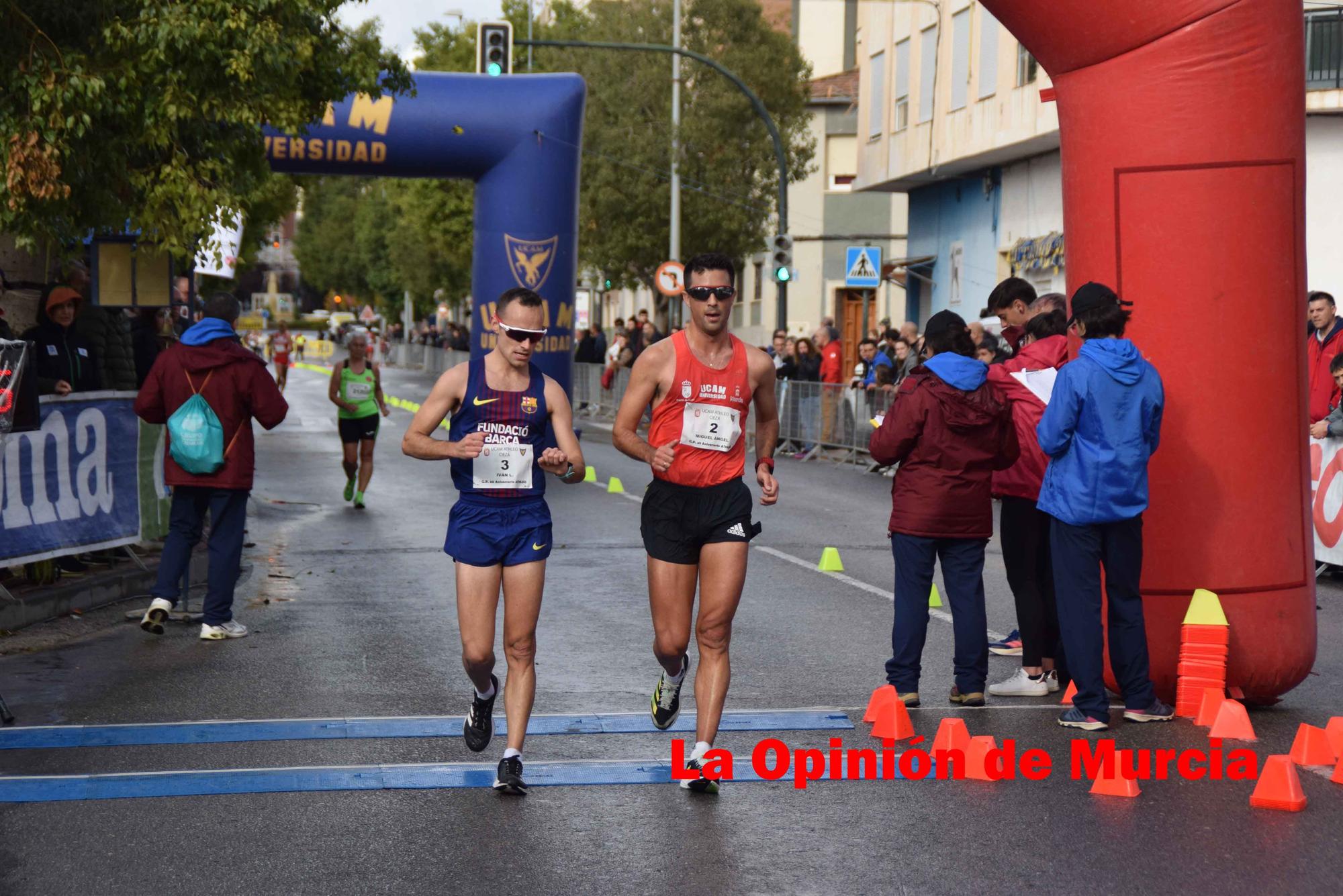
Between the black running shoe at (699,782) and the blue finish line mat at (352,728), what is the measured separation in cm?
101

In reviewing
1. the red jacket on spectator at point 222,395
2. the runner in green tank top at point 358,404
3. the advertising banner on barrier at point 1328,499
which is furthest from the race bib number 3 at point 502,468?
the runner in green tank top at point 358,404

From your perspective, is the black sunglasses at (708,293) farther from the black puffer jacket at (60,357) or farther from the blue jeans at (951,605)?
the black puffer jacket at (60,357)

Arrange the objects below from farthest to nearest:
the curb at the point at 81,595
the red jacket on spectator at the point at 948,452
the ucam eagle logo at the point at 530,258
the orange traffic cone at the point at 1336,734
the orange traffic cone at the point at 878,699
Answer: the ucam eagle logo at the point at 530,258
the curb at the point at 81,595
the red jacket on spectator at the point at 948,452
the orange traffic cone at the point at 878,699
the orange traffic cone at the point at 1336,734

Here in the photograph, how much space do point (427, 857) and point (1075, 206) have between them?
4.60m

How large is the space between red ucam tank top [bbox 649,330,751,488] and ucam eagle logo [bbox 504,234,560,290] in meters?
15.9

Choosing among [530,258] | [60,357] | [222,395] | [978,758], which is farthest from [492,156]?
[978,758]

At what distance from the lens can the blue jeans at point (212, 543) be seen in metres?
9.88

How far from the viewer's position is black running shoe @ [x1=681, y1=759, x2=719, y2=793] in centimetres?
625

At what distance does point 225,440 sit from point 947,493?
4.28 meters

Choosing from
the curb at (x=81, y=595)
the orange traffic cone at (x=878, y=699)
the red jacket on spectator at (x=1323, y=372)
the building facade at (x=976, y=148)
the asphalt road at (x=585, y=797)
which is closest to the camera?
the asphalt road at (x=585, y=797)

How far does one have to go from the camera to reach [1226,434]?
791 cm

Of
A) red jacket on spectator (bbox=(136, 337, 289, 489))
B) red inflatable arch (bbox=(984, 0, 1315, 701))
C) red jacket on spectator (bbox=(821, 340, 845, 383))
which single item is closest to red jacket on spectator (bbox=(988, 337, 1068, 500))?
red inflatable arch (bbox=(984, 0, 1315, 701))

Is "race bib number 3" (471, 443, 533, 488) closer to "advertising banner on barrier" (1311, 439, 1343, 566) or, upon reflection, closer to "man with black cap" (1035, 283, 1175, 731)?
"man with black cap" (1035, 283, 1175, 731)

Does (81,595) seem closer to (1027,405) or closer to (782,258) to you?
(1027,405)
